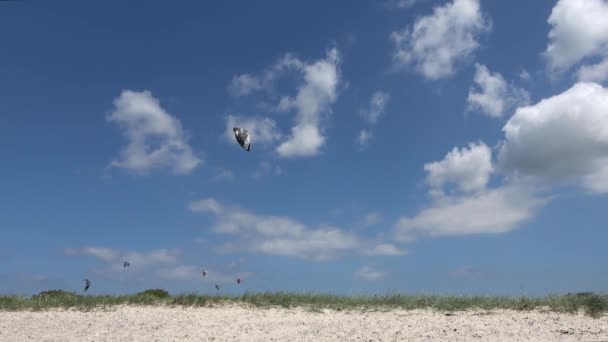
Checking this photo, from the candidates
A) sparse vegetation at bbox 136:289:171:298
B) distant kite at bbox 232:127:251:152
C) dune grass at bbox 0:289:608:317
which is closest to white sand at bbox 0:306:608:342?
dune grass at bbox 0:289:608:317

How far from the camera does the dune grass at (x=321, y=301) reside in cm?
1552

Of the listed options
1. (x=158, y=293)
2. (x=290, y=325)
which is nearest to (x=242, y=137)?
(x=290, y=325)

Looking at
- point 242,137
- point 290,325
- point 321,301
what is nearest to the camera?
point 242,137

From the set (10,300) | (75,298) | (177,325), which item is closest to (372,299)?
(177,325)

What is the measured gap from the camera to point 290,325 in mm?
14227

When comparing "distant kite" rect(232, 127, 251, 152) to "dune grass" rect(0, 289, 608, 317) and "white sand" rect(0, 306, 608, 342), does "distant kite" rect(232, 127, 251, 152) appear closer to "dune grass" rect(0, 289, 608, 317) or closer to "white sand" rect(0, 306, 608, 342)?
"white sand" rect(0, 306, 608, 342)


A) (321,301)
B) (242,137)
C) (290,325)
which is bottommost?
(290,325)

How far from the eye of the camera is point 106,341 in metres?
13.3

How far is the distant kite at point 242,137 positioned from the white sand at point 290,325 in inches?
184

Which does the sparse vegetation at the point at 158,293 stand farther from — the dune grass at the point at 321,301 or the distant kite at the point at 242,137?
the distant kite at the point at 242,137

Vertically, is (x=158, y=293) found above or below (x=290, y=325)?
above

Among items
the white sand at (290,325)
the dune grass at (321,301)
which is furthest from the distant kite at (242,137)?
the dune grass at (321,301)

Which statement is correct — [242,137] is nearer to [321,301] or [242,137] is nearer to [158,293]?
[321,301]

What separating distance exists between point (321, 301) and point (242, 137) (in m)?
7.05
